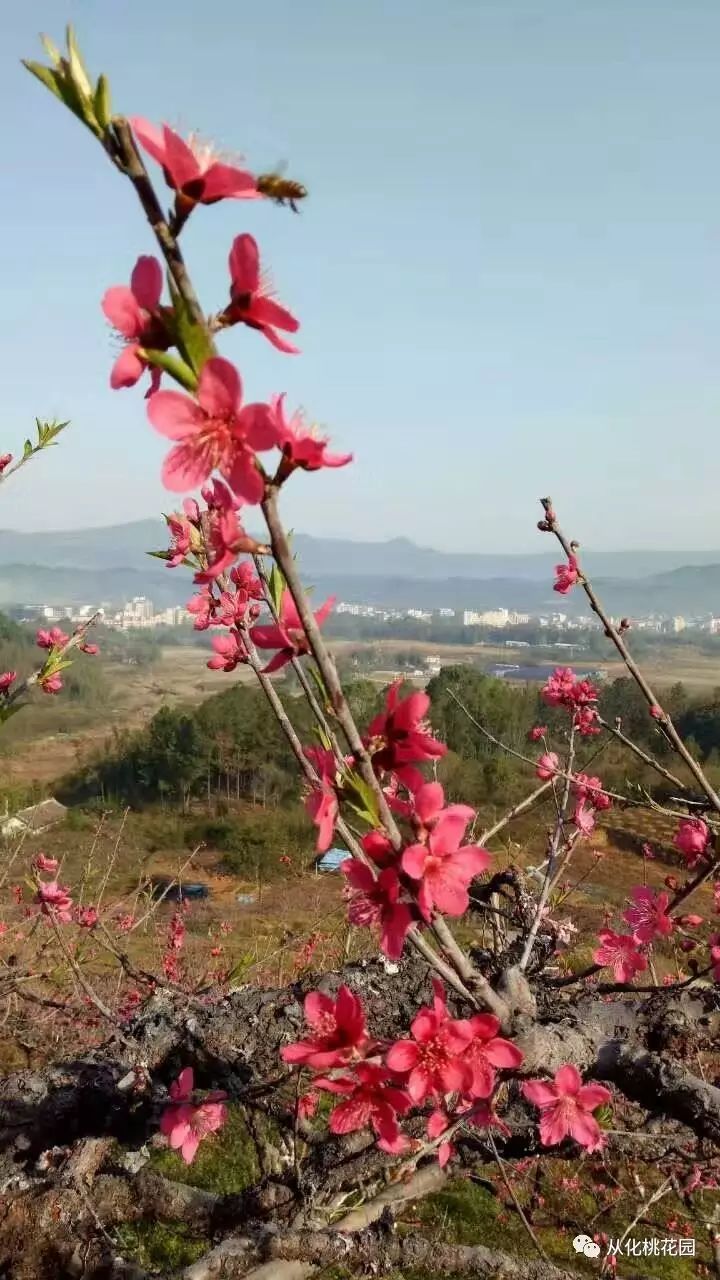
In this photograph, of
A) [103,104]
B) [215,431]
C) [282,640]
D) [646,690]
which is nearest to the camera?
[103,104]

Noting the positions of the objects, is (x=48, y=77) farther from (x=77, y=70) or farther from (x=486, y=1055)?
(x=486, y=1055)

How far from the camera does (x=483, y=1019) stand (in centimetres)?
114

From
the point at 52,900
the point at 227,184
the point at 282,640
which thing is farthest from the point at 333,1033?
the point at 52,900

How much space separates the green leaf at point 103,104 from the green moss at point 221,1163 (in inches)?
224

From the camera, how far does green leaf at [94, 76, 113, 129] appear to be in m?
0.77

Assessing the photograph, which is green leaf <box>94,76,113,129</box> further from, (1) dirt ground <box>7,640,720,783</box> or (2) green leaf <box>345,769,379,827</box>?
(1) dirt ground <box>7,640,720,783</box>

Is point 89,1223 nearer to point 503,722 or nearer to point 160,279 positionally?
point 160,279

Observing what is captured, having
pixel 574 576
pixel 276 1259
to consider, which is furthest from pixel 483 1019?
pixel 574 576

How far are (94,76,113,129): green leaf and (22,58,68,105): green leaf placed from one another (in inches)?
1.6

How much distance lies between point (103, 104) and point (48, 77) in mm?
82

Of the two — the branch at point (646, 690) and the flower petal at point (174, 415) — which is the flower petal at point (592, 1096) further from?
the flower petal at point (174, 415)

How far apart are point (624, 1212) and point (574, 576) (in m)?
5.08

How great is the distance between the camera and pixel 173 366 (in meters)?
0.81

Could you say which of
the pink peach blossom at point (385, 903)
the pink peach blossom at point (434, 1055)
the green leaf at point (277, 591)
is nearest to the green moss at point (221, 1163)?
the pink peach blossom at point (434, 1055)
